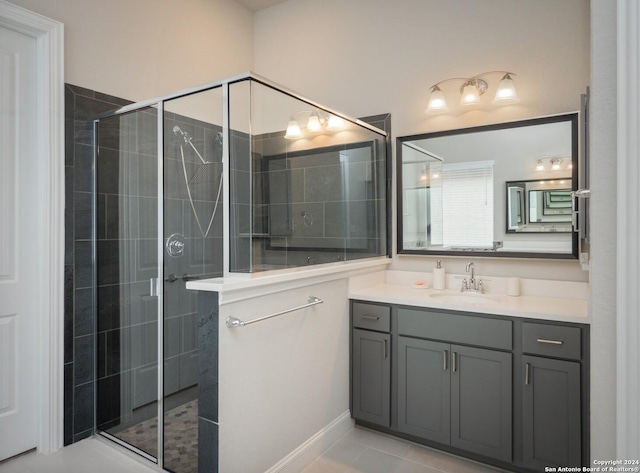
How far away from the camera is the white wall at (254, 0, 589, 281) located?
2453 mm

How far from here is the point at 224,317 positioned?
175cm

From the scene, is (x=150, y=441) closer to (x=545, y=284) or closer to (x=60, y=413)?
(x=60, y=413)

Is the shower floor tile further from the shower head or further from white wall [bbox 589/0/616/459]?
white wall [bbox 589/0/616/459]

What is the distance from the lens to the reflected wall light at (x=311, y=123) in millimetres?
2132

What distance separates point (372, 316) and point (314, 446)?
2.61 ft

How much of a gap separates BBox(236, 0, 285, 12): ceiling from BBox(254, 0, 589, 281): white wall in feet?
0.15

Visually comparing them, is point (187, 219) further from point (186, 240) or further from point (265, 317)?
point (265, 317)

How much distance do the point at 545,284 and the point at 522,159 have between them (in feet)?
2.52


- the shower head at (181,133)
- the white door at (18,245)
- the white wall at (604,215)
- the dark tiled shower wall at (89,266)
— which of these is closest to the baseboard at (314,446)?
the dark tiled shower wall at (89,266)

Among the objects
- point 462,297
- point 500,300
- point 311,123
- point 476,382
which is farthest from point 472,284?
point 311,123

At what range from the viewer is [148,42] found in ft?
9.22

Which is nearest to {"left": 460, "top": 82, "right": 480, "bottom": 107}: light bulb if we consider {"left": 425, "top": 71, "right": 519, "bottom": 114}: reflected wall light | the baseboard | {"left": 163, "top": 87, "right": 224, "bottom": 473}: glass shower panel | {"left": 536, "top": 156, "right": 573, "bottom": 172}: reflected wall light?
{"left": 425, "top": 71, "right": 519, "bottom": 114}: reflected wall light

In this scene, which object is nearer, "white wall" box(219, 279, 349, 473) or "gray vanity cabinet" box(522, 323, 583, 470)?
"white wall" box(219, 279, 349, 473)

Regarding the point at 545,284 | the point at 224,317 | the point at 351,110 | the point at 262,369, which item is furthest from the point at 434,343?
the point at 351,110
